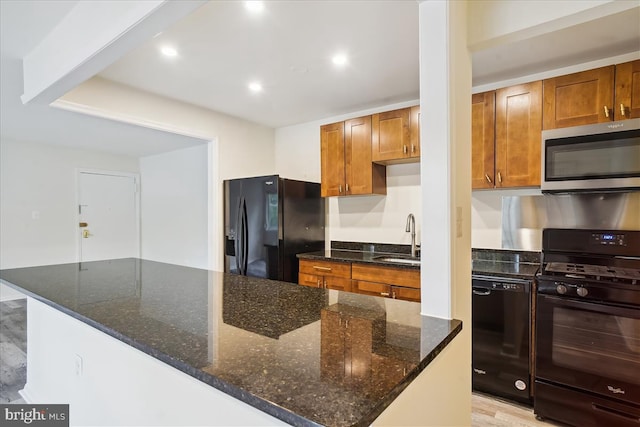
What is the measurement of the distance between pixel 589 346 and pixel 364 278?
150cm

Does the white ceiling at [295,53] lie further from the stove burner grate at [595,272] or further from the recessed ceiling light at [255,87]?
the stove burner grate at [595,272]

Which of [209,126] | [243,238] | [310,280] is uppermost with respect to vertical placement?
[209,126]

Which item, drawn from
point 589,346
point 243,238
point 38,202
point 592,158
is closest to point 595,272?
point 589,346

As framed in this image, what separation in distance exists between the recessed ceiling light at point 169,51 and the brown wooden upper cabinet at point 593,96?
8.50ft

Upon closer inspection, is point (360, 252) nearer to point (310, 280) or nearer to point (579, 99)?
point (310, 280)

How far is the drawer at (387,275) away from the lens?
8.23ft

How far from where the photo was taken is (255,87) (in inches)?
115

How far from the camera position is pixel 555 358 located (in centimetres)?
206

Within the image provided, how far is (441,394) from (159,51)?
2561mm

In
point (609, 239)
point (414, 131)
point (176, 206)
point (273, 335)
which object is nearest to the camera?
point (273, 335)

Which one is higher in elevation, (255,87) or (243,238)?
(255,87)

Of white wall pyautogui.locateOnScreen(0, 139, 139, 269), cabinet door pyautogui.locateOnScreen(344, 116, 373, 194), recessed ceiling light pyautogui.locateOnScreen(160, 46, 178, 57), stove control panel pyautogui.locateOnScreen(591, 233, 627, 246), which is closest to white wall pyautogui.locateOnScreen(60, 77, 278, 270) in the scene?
recessed ceiling light pyautogui.locateOnScreen(160, 46, 178, 57)

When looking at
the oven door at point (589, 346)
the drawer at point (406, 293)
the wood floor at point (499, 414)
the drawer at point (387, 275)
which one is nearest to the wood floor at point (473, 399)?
the wood floor at point (499, 414)

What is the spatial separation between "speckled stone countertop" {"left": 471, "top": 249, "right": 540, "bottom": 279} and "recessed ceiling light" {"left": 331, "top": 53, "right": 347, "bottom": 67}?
5.90 feet
